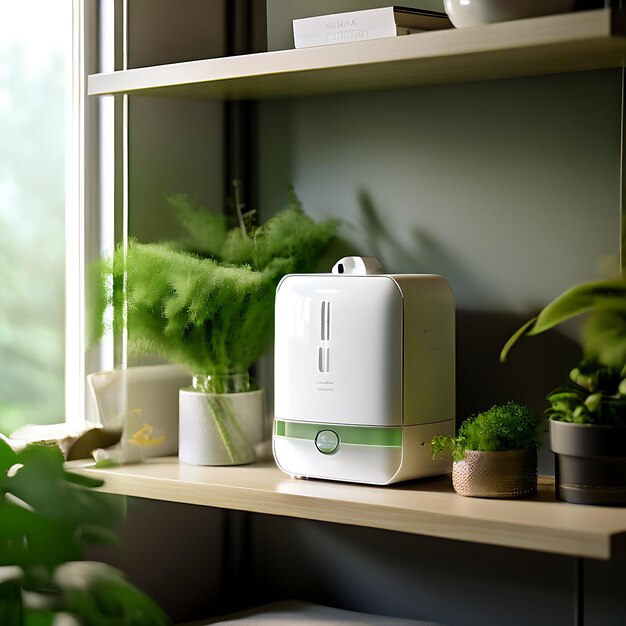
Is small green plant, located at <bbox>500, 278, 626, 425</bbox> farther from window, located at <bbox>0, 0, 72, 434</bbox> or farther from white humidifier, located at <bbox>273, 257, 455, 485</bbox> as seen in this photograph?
window, located at <bbox>0, 0, 72, 434</bbox>

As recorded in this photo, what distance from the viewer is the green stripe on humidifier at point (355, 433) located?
1471 mm

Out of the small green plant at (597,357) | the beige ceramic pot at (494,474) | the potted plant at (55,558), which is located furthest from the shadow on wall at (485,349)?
the potted plant at (55,558)

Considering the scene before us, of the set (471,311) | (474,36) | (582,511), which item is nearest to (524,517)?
(582,511)

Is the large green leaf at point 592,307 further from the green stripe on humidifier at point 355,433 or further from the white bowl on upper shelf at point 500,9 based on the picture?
the white bowl on upper shelf at point 500,9

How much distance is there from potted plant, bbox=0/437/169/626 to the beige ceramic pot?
0.79 meters

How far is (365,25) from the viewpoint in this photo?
1440mm

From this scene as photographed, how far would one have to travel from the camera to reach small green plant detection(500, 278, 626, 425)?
1364mm

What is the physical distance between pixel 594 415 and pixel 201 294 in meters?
0.61

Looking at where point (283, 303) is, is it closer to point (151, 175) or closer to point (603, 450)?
point (151, 175)

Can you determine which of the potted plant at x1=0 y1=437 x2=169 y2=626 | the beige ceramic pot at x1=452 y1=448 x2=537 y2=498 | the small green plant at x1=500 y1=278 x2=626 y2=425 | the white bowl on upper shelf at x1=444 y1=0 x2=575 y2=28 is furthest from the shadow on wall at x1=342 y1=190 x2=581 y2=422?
the potted plant at x1=0 y1=437 x2=169 y2=626

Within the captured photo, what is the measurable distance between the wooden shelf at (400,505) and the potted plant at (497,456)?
0.02 meters

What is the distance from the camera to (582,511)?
1333 millimetres

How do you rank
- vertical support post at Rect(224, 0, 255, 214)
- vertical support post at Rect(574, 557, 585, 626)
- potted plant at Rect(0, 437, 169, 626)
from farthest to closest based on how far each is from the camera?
vertical support post at Rect(224, 0, 255, 214), vertical support post at Rect(574, 557, 585, 626), potted plant at Rect(0, 437, 169, 626)

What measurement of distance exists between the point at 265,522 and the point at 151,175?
25.7 inches
